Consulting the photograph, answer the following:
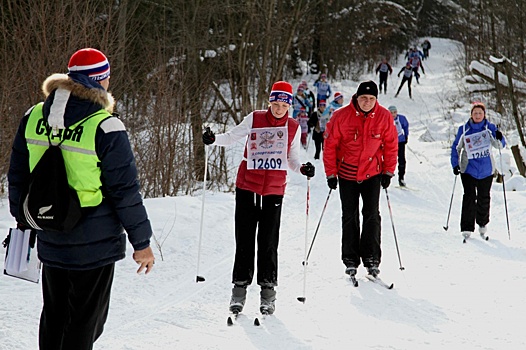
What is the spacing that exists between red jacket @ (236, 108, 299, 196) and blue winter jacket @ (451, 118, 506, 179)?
440 cm

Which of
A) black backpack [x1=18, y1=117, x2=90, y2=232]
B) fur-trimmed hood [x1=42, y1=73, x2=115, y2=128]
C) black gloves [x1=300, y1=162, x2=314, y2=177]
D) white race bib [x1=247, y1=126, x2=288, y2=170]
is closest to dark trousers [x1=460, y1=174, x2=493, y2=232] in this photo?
black gloves [x1=300, y1=162, x2=314, y2=177]

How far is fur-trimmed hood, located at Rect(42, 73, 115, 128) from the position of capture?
10.4 ft

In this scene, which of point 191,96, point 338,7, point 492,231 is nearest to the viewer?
point 492,231

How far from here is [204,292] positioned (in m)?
6.22

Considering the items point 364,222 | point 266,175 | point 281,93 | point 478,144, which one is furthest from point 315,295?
point 478,144

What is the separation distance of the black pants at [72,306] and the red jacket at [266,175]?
2235 millimetres

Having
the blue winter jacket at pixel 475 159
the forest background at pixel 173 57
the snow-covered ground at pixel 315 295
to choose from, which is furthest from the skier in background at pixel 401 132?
the blue winter jacket at pixel 475 159

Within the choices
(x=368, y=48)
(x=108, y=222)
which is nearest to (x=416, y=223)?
(x=108, y=222)

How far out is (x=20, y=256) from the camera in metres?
3.47

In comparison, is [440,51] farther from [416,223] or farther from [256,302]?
[256,302]

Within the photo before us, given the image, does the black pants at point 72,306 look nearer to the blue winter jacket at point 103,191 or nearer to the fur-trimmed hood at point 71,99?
the blue winter jacket at point 103,191

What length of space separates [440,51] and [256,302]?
158 ft

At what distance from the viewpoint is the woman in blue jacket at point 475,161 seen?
Answer: 30.3 feet

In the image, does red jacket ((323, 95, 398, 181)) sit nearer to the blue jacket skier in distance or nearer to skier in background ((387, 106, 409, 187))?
the blue jacket skier in distance
